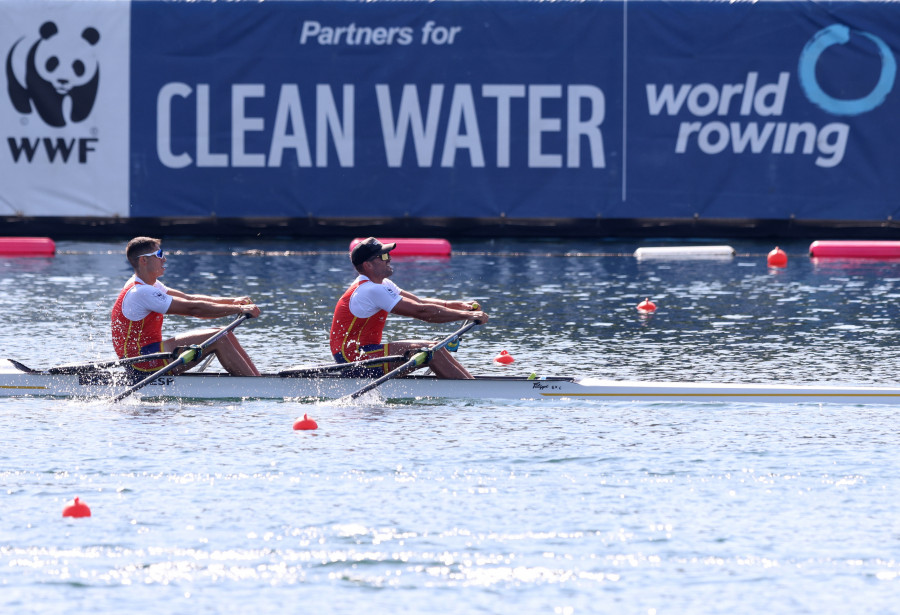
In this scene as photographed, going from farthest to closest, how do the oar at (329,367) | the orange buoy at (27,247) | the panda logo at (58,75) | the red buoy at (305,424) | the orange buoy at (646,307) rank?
the panda logo at (58,75), the orange buoy at (27,247), the orange buoy at (646,307), the oar at (329,367), the red buoy at (305,424)

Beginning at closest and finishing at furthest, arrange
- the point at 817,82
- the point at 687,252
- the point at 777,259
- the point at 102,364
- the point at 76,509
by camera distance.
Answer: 1. the point at 76,509
2. the point at 102,364
3. the point at 777,259
4. the point at 687,252
5. the point at 817,82

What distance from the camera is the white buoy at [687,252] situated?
2409cm

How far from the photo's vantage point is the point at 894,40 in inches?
1016

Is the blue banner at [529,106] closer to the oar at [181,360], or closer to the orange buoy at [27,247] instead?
the orange buoy at [27,247]

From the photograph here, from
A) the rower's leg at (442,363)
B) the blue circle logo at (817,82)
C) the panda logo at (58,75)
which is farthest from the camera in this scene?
the panda logo at (58,75)

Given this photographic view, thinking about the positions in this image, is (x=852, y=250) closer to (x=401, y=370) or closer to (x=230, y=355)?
(x=401, y=370)

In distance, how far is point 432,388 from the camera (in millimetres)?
11906

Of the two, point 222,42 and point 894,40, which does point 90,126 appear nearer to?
point 222,42

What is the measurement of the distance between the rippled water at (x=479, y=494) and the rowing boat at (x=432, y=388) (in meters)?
0.13

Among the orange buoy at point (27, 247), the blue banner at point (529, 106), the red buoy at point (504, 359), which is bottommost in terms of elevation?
the red buoy at point (504, 359)

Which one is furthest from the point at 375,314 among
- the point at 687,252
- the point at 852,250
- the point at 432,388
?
the point at 852,250

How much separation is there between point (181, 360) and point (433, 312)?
6.69 feet

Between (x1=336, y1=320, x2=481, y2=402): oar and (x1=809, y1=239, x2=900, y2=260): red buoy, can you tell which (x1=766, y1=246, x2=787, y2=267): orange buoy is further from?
(x1=336, y1=320, x2=481, y2=402): oar

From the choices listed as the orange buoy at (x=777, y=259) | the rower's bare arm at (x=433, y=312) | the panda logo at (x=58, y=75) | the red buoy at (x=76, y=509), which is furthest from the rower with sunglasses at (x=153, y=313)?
the panda logo at (x=58, y=75)
